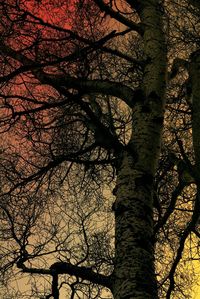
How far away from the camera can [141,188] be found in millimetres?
3029

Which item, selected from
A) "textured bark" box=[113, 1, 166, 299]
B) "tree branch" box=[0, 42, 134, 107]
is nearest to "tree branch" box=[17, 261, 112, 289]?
"textured bark" box=[113, 1, 166, 299]

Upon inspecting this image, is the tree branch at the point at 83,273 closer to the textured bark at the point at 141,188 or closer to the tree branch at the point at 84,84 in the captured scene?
the textured bark at the point at 141,188

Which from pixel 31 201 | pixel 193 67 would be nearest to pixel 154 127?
pixel 193 67

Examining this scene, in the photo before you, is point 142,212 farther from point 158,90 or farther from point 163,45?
point 163,45

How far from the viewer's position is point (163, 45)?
420 centimetres

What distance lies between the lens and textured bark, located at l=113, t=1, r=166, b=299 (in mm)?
2513

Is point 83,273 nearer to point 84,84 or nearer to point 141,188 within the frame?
point 141,188

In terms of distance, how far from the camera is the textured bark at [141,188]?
98.9 inches

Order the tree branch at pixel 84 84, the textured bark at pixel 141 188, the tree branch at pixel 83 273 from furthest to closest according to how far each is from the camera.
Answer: the tree branch at pixel 84 84
the tree branch at pixel 83 273
the textured bark at pixel 141 188

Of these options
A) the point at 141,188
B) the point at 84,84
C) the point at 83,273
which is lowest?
the point at 83,273

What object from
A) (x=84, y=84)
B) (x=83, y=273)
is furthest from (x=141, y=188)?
(x=84, y=84)

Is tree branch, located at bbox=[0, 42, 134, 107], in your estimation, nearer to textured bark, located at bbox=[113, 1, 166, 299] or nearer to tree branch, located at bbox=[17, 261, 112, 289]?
textured bark, located at bbox=[113, 1, 166, 299]

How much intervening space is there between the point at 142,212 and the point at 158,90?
4.31ft

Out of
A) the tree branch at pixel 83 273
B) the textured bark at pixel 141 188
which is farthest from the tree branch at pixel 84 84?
the tree branch at pixel 83 273
